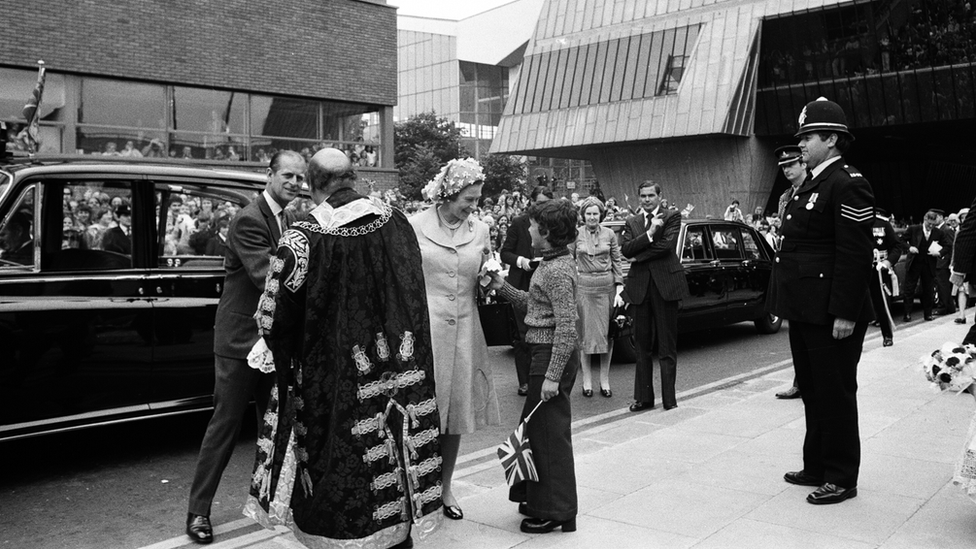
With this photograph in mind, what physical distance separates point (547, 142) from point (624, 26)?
6529 mm

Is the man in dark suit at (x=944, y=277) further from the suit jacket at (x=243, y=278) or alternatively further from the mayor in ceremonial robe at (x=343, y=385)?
the mayor in ceremonial robe at (x=343, y=385)

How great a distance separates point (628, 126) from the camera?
39.9 m

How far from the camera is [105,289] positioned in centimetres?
551

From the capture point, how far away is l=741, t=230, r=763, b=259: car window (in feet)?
41.2

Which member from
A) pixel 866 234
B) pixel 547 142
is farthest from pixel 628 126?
pixel 866 234

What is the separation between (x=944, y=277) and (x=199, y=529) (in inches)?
583

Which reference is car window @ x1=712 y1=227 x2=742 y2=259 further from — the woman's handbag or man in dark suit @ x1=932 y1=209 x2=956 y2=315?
the woman's handbag

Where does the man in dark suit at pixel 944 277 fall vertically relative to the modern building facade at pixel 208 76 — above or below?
below

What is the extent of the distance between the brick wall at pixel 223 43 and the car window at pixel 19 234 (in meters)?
15.6

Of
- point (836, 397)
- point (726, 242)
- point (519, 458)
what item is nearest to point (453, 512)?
point (519, 458)

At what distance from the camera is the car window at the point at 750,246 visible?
12547 mm

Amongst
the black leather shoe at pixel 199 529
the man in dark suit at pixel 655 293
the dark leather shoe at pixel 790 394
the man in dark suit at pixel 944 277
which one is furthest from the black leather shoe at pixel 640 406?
the man in dark suit at pixel 944 277

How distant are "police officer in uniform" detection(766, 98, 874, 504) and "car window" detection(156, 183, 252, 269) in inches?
147

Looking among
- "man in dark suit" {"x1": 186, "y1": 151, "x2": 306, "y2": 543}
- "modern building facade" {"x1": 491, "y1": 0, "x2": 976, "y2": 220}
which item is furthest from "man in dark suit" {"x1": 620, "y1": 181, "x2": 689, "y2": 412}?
"modern building facade" {"x1": 491, "y1": 0, "x2": 976, "y2": 220}
